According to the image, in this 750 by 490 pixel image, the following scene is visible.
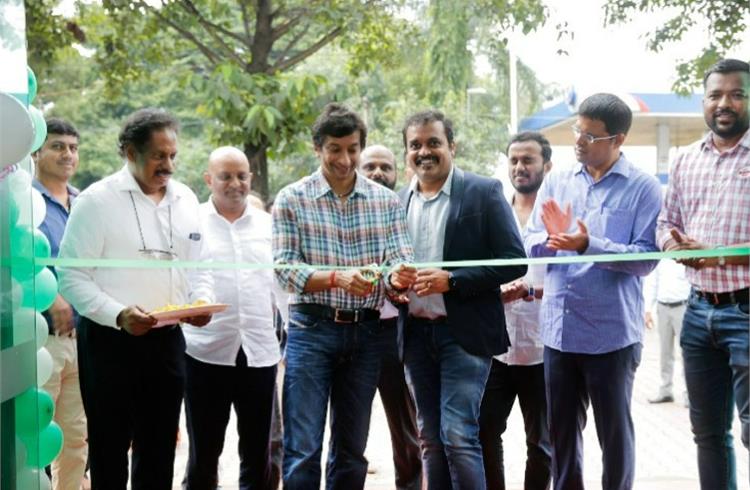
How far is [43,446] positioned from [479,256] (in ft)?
6.33

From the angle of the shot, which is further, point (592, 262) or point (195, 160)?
point (195, 160)

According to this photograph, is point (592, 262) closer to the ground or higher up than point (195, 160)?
closer to the ground

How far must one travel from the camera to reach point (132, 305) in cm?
381

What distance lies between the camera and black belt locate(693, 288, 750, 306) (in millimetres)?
3539

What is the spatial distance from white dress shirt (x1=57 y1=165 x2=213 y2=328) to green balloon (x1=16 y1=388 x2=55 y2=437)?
0.56 m

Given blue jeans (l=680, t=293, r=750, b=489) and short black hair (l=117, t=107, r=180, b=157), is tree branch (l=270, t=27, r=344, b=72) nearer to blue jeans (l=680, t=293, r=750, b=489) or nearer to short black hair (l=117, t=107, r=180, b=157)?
short black hair (l=117, t=107, r=180, b=157)

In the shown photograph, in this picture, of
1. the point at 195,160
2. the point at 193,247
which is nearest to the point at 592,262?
the point at 193,247

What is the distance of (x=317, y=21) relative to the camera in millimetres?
6668

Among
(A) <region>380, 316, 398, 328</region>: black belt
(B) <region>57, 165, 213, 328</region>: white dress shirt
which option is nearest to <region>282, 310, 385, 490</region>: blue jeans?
(A) <region>380, 316, 398, 328</region>: black belt

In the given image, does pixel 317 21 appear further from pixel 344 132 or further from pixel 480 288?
pixel 480 288

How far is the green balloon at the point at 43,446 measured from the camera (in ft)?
10.0

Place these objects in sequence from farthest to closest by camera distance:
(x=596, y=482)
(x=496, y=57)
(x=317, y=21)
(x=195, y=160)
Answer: (x=195, y=160), (x=496, y=57), (x=317, y=21), (x=596, y=482)

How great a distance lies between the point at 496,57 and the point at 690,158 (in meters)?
4.05

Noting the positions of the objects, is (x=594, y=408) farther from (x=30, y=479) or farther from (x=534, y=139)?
(x=30, y=479)
